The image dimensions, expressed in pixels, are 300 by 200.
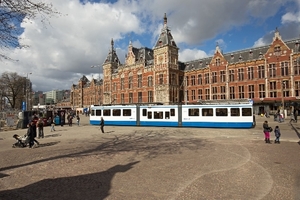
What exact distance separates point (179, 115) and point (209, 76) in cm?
2950

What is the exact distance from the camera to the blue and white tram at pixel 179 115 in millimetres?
23531

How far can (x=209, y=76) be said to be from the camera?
173ft

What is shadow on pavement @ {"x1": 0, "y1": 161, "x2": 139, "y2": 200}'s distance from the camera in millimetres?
6031

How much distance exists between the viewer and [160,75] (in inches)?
2044

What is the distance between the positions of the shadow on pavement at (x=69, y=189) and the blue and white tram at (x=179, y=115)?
62.0ft

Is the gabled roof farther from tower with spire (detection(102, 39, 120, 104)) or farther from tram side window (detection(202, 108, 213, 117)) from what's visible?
tram side window (detection(202, 108, 213, 117))

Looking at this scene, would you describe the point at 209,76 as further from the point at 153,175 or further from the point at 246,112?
the point at 153,175

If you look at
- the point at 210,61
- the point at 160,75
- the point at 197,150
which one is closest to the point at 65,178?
the point at 197,150

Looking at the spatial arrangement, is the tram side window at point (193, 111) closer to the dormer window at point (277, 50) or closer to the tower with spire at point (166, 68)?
the tower with spire at point (166, 68)

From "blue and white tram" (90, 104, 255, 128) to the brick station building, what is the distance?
44.0ft

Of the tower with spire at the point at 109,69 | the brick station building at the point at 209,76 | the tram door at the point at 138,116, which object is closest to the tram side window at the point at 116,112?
the tram door at the point at 138,116

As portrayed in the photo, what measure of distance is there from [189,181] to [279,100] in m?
43.7

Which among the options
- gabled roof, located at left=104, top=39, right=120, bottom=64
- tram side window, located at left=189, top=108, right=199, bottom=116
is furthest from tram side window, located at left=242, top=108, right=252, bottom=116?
gabled roof, located at left=104, top=39, right=120, bottom=64

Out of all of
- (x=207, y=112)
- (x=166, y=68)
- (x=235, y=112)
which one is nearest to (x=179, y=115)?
(x=207, y=112)
